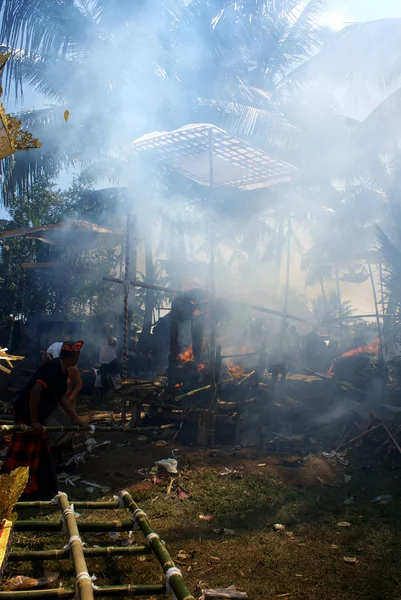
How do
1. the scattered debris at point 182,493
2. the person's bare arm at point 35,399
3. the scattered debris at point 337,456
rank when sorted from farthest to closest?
the scattered debris at point 337,456 < the scattered debris at point 182,493 < the person's bare arm at point 35,399

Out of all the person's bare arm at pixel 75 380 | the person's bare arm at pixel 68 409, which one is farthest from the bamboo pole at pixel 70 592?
the person's bare arm at pixel 75 380

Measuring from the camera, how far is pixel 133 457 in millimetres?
7141

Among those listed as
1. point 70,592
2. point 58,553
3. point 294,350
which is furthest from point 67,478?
point 294,350

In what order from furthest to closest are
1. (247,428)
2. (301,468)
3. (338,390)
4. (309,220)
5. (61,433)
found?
Answer: (309,220)
(338,390)
(247,428)
(301,468)
(61,433)

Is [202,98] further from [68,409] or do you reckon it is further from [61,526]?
[61,526]

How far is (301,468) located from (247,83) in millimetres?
15359

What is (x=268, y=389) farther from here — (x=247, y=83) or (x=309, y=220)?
(x=309, y=220)

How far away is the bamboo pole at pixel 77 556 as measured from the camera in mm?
2408

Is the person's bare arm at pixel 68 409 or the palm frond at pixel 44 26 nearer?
the person's bare arm at pixel 68 409

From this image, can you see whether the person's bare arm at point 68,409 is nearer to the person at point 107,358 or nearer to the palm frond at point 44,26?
the person at point 107,358

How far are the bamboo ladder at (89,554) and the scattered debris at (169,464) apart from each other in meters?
2.67

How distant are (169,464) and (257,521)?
5.95 ft

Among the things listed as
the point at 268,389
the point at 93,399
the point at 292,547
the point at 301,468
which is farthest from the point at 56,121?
the point at 292,547

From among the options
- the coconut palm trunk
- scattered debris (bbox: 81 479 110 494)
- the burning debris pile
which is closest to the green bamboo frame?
scattered debris (bbox: 81 479 110 494)
